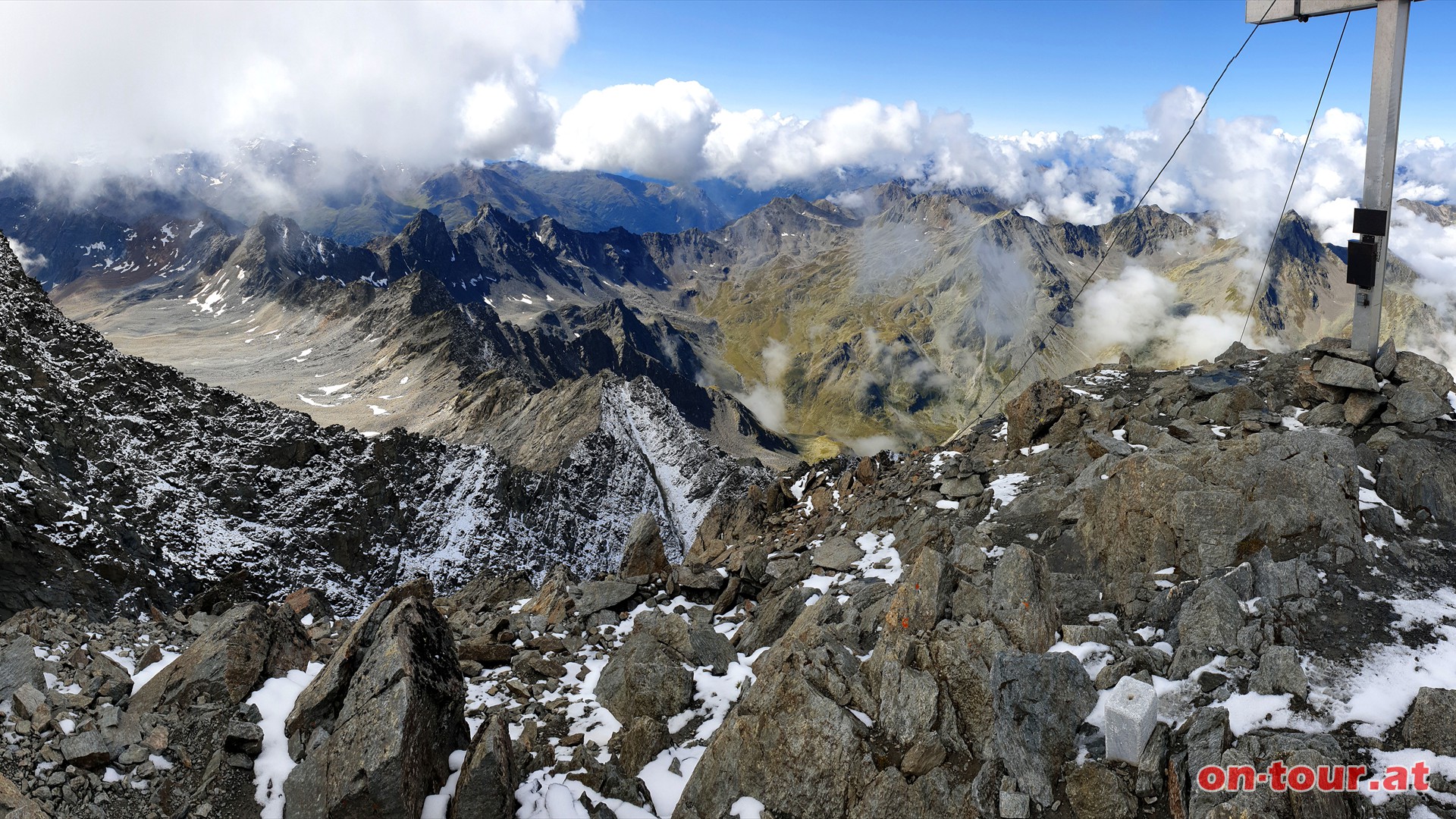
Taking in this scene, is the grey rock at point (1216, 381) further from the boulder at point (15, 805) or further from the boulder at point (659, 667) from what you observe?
the boulder at point (15, 805)

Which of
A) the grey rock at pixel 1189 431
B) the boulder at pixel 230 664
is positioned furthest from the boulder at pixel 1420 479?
the boulder at pixel 230 664

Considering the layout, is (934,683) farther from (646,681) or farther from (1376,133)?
(1376,133)

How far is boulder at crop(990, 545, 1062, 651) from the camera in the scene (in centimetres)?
1219

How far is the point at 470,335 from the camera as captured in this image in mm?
138750

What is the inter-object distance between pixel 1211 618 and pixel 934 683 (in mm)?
4796

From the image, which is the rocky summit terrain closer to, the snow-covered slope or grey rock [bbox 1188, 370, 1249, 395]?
grey rock [bbox 1188, 370, 1249, 395]

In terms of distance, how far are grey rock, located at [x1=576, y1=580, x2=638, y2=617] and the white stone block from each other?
51.1ft

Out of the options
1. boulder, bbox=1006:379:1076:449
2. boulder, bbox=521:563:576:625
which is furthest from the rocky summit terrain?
boulder, bbox=1006:379:1076:449

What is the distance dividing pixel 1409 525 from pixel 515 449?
7917cm

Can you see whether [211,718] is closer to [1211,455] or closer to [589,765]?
[589,765]

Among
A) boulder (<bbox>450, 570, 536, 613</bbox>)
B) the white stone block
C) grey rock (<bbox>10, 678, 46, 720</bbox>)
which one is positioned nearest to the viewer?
the white stone block

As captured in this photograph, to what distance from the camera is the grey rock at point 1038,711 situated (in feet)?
32.4

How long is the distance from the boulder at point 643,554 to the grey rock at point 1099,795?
709 inches

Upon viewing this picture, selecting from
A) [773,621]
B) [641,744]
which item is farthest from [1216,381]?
[641,744]
